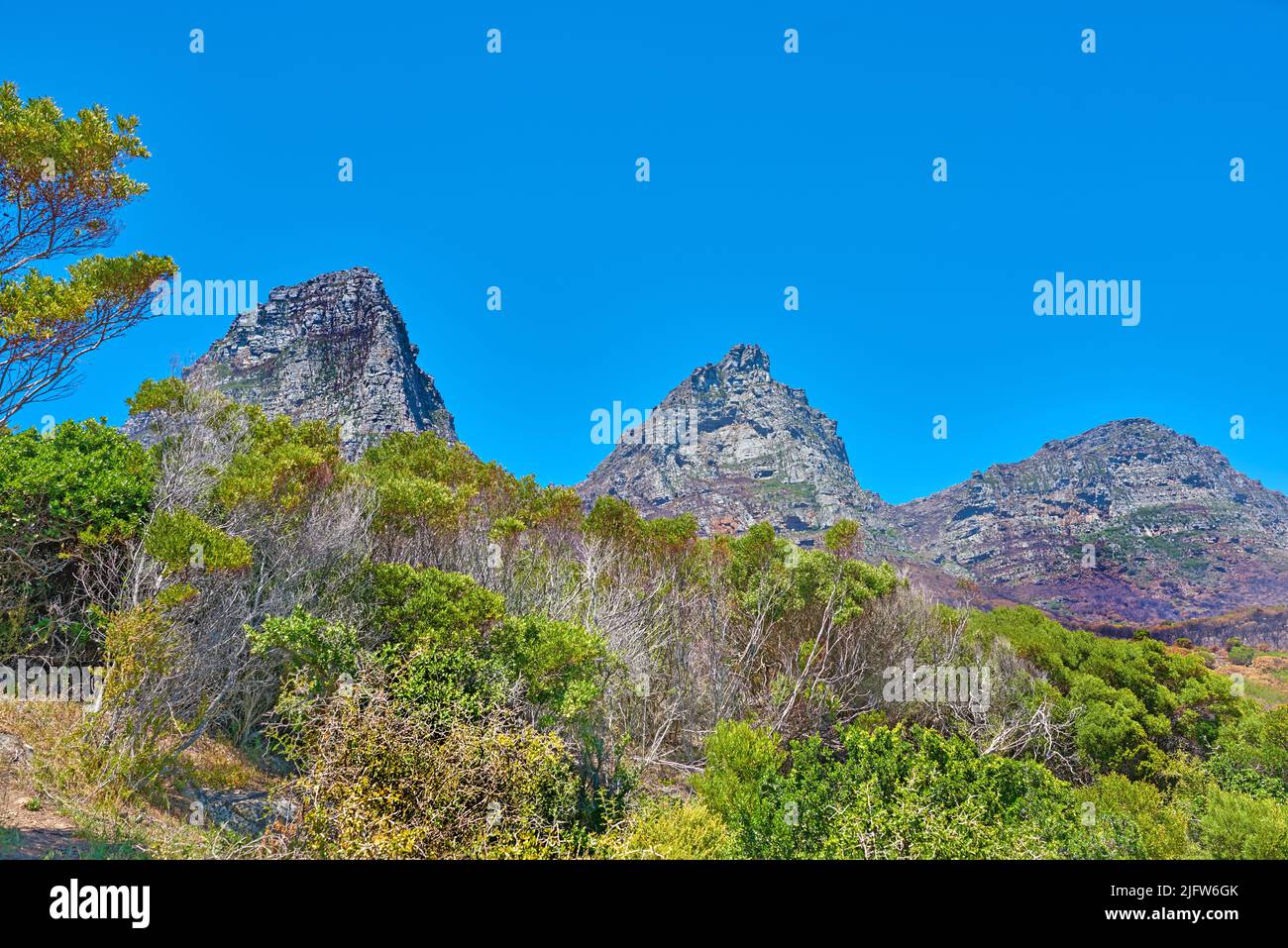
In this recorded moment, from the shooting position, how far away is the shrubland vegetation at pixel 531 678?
780cm

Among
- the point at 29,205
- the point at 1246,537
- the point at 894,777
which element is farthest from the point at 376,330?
the point at 1246,537

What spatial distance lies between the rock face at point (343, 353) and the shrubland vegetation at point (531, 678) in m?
57.7

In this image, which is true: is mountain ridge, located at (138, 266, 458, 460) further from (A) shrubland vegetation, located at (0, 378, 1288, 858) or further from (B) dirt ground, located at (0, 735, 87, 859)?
(B) dirt ground, located at (0, 735, 87, 859)

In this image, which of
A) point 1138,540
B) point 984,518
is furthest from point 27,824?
point 984,518

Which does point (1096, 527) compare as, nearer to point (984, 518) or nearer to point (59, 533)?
point (984, 518)

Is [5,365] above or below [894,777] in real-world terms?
above

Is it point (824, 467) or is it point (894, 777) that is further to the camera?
point (824, 467)

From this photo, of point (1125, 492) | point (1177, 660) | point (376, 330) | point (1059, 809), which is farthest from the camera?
point (1125, 492)

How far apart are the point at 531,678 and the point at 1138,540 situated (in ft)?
576

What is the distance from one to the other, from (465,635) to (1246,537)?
189471mm

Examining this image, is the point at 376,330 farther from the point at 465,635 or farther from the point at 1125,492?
the point at 1125,492

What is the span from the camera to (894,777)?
879 cm

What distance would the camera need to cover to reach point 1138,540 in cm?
14438

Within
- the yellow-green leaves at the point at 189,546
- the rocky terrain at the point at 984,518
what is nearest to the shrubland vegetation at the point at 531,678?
the yellow-green leaves at the point at 189,546
